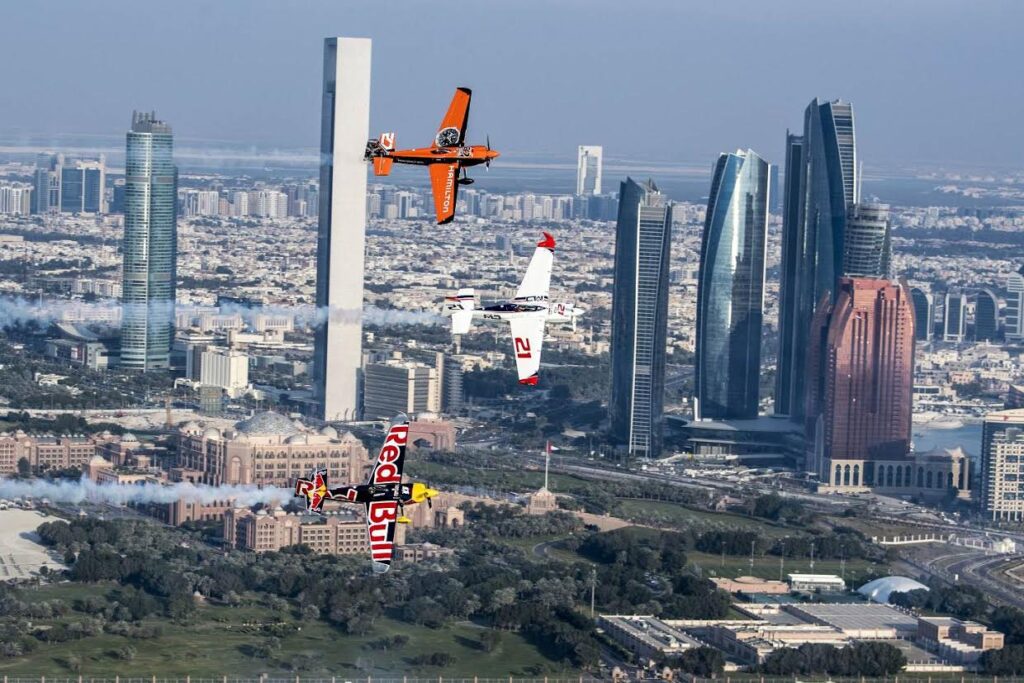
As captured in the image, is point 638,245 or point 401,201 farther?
point 401,201

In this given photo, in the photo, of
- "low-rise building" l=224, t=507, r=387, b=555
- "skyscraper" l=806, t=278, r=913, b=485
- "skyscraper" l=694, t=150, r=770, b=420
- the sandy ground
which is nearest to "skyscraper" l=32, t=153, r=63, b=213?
"skyscraper" l=694, t=150, r=770, b=420

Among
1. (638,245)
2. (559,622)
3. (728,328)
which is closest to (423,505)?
(559,622)

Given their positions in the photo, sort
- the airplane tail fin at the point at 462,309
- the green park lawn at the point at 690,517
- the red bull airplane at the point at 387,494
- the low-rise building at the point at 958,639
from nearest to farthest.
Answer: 1. the red bull airplane at the point at 387,494
2. the airplane tail fin at the point at 462,309
3. the low-rise building at the point at 958,639
4. the green park lawn at the point at 690,517

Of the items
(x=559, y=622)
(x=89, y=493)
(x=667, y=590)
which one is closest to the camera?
(x=559, y=622)

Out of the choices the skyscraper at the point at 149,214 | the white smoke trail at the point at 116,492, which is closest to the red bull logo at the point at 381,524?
the white smoke trail at the point at 116,492

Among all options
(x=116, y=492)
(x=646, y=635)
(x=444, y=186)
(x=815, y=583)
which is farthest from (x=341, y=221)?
(x=444, y=186)

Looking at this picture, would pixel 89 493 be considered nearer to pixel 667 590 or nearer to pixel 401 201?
pixel 667 590

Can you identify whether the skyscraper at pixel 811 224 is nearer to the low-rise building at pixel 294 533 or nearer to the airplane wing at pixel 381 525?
the low-rise building at pixel 294 533
